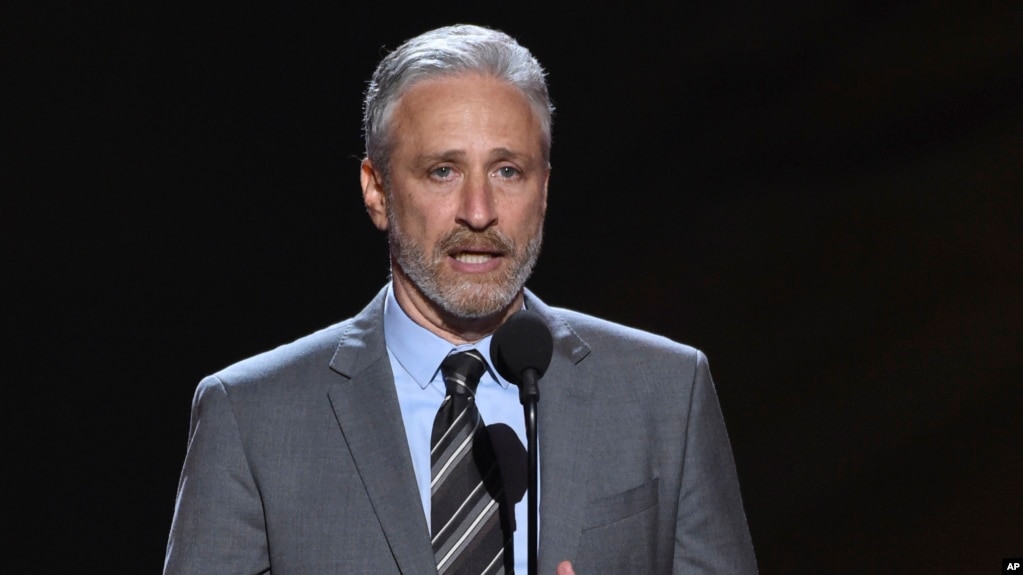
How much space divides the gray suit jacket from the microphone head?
1.03ft

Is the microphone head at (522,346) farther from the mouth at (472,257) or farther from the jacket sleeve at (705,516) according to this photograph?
the jacket sleeve at (705,516)

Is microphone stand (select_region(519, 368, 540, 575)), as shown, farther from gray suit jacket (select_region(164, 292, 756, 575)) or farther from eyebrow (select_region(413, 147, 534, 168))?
eyebrow (select_region(413, 147, 534, 168))

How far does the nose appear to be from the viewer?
2.01 meters

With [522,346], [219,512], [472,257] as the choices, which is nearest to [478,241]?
[472,257]

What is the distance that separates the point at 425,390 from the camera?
2125 millimetres

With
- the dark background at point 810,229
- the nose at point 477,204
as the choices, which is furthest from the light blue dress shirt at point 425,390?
the dark background at point 810,229

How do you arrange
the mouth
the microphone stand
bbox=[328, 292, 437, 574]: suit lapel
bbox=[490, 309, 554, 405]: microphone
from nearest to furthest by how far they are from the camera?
the microphone stand, bbox=[490, 309, 554, 405]: microphone, bbox=[328, 292, 437, 574]: suit lapel, the mouth

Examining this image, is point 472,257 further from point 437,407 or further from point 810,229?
point 810,229

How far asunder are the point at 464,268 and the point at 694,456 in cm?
49

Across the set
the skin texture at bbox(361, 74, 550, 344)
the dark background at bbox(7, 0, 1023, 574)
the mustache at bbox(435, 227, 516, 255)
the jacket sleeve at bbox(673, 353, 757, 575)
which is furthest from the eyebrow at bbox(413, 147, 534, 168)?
the dark background at bbox(7, 0, 1023, 574)

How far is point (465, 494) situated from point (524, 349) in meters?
0.35

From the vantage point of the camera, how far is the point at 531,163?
6.88ft

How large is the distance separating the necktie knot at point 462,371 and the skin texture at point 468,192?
0.07m

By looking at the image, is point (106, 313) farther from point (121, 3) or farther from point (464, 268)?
point (464, 268)
